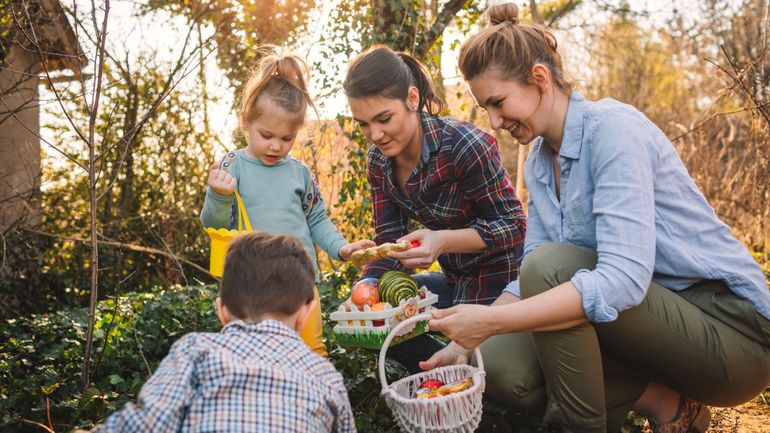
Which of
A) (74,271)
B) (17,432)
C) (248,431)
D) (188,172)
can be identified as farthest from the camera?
(188,172)

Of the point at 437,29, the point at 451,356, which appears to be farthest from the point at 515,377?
the point at 437,29

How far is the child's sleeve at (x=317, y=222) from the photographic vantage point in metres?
2.83

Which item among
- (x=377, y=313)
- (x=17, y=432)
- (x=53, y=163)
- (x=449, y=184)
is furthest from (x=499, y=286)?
(x=53, y=163)

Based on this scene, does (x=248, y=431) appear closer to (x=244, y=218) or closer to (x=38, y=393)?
(x=244, y=218)

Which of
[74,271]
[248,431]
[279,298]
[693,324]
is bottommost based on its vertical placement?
[74,271]

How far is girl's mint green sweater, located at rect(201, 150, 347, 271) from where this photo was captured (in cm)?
264

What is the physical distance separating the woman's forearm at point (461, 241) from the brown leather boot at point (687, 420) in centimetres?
89

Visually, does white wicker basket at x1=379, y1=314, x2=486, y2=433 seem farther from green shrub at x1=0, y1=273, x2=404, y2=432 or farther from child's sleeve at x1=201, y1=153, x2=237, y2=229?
child's sleeve at x1=201, y1=153, x2=237, y2=229

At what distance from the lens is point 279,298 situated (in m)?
1.72

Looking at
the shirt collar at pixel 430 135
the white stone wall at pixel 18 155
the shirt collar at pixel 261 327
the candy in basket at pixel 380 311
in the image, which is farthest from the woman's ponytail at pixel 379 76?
the white stone wall at pixel 18 155

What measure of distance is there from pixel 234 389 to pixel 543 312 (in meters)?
0.88

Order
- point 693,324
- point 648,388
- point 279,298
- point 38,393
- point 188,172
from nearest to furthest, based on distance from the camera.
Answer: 1. point 279,298
2. point 693,324
3. point 648,388
4. point 38,393
5. point 188,172

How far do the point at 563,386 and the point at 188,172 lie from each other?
5.32 metres

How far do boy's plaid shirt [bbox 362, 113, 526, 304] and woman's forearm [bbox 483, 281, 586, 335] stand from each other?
85 centimetres
